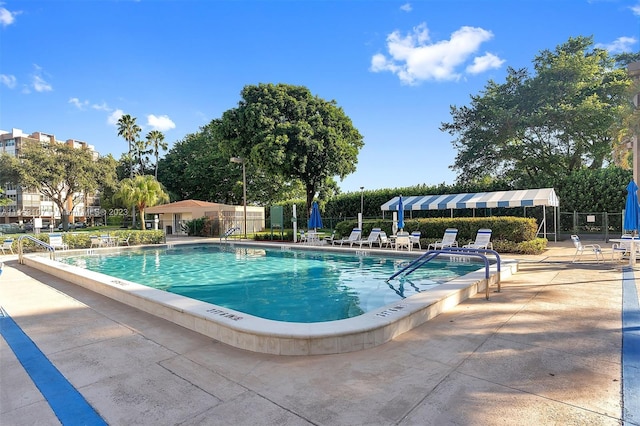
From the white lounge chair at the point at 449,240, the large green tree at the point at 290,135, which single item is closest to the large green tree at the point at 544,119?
the large green tree at the point at 290,135

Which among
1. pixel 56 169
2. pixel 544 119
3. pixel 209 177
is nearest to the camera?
pixel 544 119

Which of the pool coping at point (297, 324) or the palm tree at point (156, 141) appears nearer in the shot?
the pool coping at point (297, 324)

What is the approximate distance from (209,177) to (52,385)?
132 ft

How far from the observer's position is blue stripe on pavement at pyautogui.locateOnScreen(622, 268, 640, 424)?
2855 mm

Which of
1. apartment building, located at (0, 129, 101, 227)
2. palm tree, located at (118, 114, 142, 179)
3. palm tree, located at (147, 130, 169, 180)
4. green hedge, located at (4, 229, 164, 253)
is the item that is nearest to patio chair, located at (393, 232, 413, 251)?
green hedge, located at (4, 229, 164, 253)

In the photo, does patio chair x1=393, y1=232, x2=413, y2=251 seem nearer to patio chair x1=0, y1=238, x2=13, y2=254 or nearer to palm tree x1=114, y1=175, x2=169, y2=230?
patio chair x1=0, y1=238, x2=13, y2=254

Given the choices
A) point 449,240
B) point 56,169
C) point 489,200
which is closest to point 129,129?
point 56,169

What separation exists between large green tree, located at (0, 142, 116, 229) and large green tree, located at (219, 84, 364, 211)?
86.3 ft

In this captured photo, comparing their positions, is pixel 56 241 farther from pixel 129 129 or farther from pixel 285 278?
pixel 129 129

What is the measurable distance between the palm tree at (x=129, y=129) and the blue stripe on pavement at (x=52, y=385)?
48501 mm

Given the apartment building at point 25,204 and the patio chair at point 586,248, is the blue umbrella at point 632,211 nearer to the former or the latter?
the patio chair at point 586,248

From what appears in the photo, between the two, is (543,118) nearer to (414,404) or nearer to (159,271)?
(159,271)

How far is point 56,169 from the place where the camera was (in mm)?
39438

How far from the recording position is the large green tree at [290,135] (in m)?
22.4
